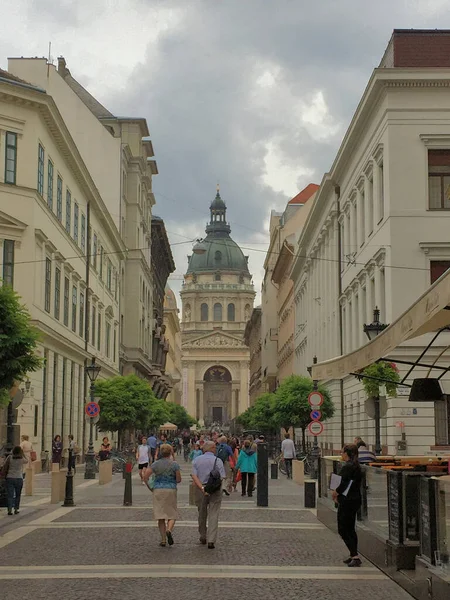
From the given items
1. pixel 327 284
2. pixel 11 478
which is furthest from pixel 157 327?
pixel 11 478

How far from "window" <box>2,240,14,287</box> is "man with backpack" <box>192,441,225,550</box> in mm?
19826

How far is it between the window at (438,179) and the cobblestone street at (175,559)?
13404 mm

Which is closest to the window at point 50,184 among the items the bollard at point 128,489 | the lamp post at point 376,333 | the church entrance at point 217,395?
the lamp post at point 376,333

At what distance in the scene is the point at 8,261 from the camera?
34906 mm

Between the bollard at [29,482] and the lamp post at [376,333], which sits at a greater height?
the lamp post at [376,333]

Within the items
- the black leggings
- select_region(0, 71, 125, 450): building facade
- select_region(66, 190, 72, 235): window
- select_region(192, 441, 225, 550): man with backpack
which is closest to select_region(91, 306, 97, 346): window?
select_region(0, 71, 125, 450): building facade

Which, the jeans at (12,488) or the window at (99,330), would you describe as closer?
the jeans at (12,488)

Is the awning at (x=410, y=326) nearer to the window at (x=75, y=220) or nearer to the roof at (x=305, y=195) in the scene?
the window at (x=75, y=220)

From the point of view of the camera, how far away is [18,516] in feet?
66.6

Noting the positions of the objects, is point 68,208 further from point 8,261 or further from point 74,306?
point 8,261

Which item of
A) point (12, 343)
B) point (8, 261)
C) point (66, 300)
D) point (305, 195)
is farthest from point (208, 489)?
point (305, 195)

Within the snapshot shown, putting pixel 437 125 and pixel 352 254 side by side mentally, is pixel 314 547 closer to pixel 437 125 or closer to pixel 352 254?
pixel 437 125

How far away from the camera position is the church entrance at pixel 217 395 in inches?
7584

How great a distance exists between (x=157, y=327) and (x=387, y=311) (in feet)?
177
